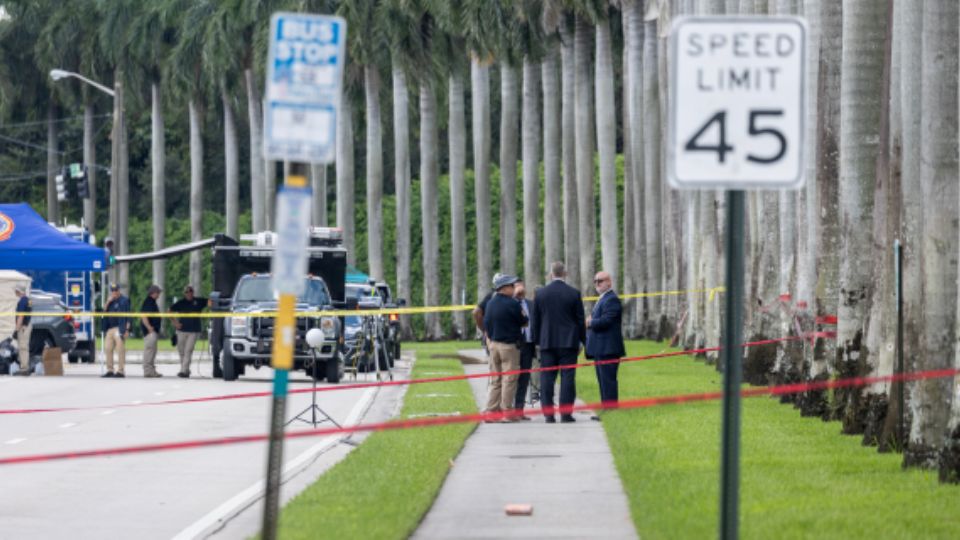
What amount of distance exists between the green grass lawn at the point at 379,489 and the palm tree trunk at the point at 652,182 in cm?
3344

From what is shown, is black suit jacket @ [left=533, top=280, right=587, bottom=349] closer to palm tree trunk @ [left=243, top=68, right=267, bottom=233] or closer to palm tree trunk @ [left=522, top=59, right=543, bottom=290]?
palm tree trunk @ [left=522, top=59, right=543, bottom=290]

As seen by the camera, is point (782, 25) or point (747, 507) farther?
point (747, 507)

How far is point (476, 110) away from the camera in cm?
6775

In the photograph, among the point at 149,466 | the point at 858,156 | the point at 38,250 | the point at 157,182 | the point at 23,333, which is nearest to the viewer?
the point at 149,466

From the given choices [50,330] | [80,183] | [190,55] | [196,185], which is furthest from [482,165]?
[50,330]

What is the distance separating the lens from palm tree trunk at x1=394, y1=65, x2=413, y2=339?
70.0 m

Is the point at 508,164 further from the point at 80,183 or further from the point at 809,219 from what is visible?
the point at 809,219

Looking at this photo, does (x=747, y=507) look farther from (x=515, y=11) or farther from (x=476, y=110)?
(x=476, y=110)

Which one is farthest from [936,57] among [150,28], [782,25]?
[150,28]

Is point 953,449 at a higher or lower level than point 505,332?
lower

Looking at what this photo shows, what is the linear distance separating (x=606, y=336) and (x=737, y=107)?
50.4 ft

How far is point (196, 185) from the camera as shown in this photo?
3125 inches

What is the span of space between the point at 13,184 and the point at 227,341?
205 feet

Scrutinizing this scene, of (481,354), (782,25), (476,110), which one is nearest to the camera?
(782,25)
